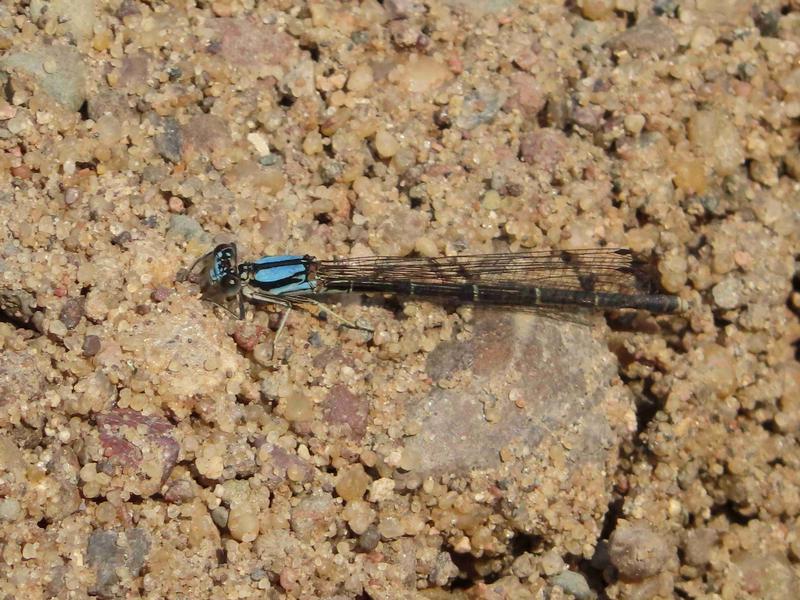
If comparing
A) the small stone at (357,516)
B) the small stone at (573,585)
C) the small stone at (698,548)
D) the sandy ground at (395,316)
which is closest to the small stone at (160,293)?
the sandy ground at (395,316)

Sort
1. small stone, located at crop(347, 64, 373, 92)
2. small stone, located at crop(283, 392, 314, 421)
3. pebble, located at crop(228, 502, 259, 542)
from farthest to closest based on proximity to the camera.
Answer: small stone, located at crop(347, 64, 373, 92) < small stone, located at crop(283, 392, 314, 421) < pebble, located at crop(228, 502, 259, 542)

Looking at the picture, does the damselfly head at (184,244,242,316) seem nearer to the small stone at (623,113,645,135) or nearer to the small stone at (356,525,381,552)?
the small stone at (356,525,381,552)

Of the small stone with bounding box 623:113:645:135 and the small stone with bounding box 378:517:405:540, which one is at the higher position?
the small stone with bounding box 623:113:645:135

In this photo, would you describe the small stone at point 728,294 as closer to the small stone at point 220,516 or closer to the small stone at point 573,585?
the small stone at point 573,585

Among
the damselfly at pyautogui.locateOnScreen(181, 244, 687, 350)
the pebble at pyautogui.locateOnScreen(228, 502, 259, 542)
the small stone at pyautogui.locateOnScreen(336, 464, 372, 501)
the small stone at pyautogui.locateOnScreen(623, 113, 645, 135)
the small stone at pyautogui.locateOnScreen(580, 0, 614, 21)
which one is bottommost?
the pebble at pyautogui.locateOnScreen(228, 502, 259, 542)

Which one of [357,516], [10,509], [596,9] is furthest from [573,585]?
[596,9]

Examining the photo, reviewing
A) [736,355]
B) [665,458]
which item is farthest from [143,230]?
[736,355]

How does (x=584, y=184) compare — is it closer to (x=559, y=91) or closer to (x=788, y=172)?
(x=559, y=91)

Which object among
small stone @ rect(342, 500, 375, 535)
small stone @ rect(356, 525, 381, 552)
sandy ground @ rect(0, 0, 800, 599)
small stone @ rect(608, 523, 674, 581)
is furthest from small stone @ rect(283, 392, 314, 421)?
small stone @ rect(608, 523, 674, 581)
